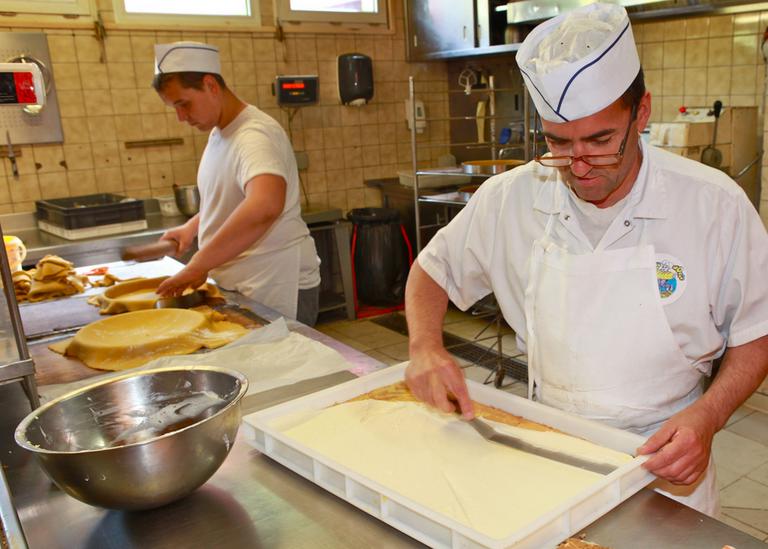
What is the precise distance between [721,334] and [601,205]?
1.10ft

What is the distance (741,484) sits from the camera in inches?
98.6

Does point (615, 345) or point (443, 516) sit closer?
point (443, 516)

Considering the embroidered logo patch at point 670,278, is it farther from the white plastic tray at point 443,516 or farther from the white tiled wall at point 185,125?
the white tiled wall at point 185,125

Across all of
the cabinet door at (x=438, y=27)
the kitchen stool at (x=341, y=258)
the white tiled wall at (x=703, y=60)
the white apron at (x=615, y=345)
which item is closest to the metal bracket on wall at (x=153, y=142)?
the kitchen stool at (x=341, y=258)

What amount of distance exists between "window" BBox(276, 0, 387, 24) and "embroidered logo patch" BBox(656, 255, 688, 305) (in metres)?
3.95

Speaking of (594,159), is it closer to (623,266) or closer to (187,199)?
(623,266)

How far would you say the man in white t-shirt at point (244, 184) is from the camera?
2.23 meters

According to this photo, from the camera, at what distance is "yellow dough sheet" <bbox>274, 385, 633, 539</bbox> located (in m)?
0.92

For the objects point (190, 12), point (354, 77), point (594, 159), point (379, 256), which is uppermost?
point (190, 12)

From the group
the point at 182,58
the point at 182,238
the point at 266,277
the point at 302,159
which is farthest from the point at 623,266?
the point at 302,159

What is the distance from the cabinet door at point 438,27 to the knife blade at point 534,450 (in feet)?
12.6

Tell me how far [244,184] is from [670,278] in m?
1.47

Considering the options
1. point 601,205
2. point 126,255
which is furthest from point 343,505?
point 126,255

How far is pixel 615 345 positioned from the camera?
1260mm
